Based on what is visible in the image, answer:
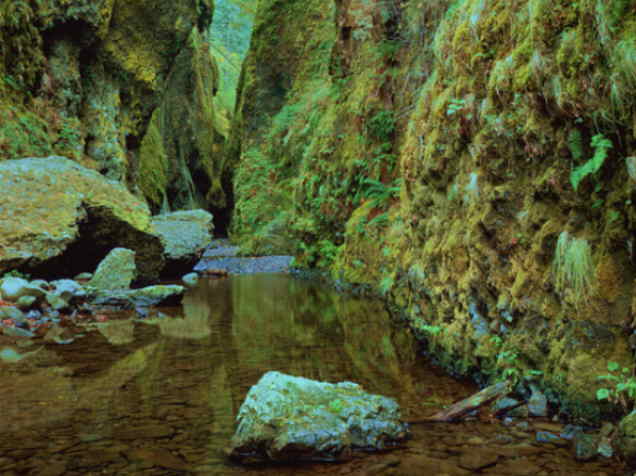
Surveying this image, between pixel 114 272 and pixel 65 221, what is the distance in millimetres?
1192

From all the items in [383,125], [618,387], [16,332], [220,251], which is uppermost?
[383,125]

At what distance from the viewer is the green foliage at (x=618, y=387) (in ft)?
8.61

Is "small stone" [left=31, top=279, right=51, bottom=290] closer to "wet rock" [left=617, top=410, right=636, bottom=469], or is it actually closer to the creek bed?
the creek bed

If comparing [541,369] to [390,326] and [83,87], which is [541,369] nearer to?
[390,326]

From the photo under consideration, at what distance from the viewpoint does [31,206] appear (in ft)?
27.6

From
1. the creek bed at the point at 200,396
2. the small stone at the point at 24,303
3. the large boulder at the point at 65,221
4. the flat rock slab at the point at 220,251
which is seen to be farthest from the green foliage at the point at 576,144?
the flat rock slab at the point at 220,251

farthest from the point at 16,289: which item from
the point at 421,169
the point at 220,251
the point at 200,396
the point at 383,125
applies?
the point at 220,251

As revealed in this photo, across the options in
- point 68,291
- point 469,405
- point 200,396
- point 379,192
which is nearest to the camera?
point 469,405

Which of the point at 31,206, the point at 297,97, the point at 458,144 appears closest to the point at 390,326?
the point at 458,144

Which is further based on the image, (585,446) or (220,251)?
(220,251)

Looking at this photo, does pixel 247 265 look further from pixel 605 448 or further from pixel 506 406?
pixel 605 448

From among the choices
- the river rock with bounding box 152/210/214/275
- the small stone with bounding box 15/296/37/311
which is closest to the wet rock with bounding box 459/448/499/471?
the small stone with bounding box 15/296/37/311

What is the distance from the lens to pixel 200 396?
389cm

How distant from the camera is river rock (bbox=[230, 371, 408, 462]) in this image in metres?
2.82
